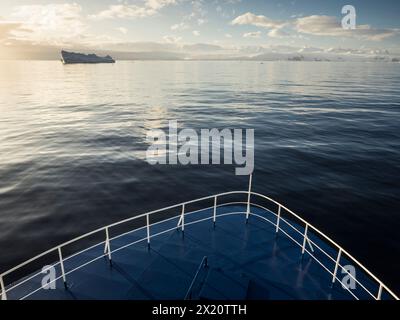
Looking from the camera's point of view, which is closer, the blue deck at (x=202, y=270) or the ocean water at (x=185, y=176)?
the blue deck at (x=202, y=270)

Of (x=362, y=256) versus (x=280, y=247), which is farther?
(x=362, y=256)

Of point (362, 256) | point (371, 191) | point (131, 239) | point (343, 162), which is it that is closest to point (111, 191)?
point (131, 239)

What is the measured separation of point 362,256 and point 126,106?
6941 centimetres

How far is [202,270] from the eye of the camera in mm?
11734

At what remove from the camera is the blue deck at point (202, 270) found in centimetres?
1091

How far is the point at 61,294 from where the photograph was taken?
1086 centimetres

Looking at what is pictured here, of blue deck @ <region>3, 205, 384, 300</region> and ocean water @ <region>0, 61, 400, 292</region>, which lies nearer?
blue deck @ <region>3, 205, 384, 300</region>

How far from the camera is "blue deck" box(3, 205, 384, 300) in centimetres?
1091

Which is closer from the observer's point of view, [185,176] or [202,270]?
[202,270]

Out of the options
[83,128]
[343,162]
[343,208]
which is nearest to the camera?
[343,208]

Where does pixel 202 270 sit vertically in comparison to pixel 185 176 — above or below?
above

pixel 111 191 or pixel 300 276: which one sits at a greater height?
pixel 300 276
